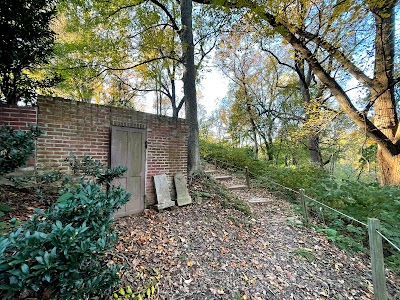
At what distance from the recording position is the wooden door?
14.1ft

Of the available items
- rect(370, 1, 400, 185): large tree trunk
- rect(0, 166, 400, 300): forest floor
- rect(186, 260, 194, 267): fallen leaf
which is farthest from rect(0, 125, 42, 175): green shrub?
rect(370, 1, 400, 185): large tree trunk

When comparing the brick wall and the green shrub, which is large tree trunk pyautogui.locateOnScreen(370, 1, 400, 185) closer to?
the green shrub

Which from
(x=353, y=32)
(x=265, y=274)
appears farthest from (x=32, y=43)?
(x=353, y=32)

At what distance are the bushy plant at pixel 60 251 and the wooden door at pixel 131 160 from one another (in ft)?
8.26

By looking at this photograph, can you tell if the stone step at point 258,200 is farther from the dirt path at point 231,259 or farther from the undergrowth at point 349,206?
the dirt path at point 231,259

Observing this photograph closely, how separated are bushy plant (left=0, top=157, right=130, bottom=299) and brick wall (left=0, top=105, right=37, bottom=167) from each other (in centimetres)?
224

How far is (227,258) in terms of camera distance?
3570 mm

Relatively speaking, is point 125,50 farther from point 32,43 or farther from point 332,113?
point 332,113

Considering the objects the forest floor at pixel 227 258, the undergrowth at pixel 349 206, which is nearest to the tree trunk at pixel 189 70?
the forest floor at pixel 227 258

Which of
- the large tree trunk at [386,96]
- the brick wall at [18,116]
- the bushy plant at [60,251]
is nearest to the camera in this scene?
the bushy plant at [60,251]

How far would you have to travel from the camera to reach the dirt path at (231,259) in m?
2.90

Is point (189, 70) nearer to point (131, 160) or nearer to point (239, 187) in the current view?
point (131, 160)

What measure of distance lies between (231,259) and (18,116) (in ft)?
14.0

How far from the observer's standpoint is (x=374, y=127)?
5.71 meters
